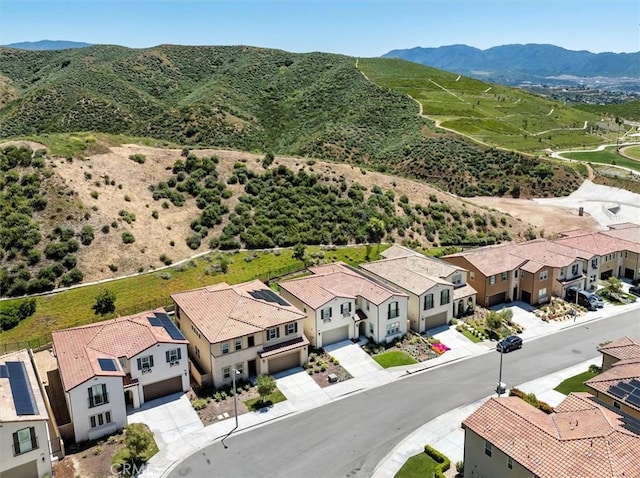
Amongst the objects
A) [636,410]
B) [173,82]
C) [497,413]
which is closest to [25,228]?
[497,413]

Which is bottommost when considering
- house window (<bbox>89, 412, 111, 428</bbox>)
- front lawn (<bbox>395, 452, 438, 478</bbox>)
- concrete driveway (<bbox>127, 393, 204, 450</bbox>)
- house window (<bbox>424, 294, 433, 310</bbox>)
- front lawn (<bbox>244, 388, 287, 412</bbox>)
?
front lawn (<bbox>395, 452, 438, 478</bbox>)

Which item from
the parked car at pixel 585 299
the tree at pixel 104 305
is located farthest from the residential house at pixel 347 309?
the parked car at pixel 585 299

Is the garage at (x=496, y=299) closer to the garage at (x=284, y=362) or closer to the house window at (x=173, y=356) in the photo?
the garage at (x=284, y=362)

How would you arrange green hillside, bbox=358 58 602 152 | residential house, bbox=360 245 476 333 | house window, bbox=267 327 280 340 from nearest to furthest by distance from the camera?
house window, bbox=267 327 280 340 < residential house, bbox=360 245 476 333 < green hillside, bbox=358 58 602 152

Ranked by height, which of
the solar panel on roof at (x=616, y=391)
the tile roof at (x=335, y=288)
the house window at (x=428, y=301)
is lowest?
the house window at (x=428, y=301)

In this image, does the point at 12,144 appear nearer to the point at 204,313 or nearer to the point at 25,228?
the point at 25,228

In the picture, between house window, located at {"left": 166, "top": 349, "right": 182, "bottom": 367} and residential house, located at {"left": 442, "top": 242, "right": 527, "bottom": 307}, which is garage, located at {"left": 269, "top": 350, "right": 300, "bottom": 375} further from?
residential house, located at {"left": 442, "top": 242, "right": 527, "bottom": 307}

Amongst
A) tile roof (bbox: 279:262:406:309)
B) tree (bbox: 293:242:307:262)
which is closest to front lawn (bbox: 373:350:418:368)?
tile roof (bbox: 279:262:406:309)
